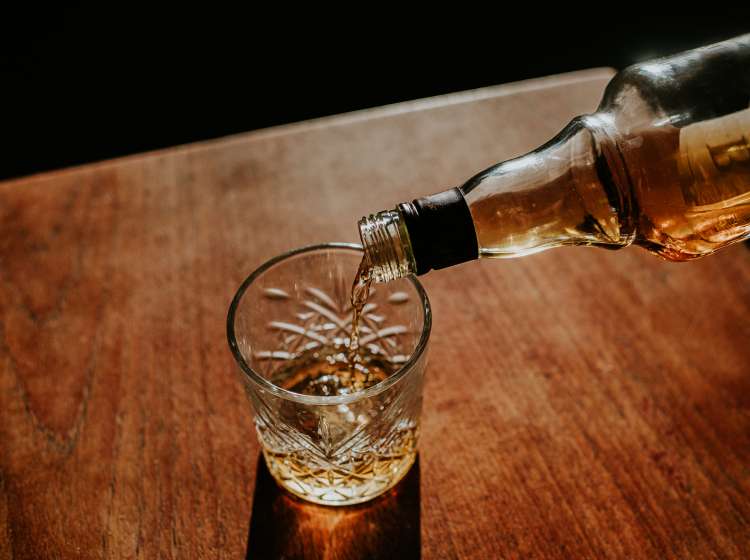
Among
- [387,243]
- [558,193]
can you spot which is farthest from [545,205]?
[387,243]

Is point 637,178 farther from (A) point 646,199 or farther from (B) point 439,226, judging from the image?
(B) point 439,226

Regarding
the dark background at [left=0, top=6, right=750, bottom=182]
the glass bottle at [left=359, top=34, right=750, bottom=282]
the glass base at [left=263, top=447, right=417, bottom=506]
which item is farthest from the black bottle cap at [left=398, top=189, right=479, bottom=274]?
the dark background at [left=0, top=6, right=750, bottom=182]

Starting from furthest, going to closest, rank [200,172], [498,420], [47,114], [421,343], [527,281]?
1. [47,114]
2. [200,172]
3. [527,281]
4. [498,420]
5. [421,343]

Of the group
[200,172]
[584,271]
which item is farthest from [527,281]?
[200,172]

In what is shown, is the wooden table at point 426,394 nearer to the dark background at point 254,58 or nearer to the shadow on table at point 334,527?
the shadow on table at point 334,527

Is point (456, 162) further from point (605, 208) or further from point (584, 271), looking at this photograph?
point (605, 208)

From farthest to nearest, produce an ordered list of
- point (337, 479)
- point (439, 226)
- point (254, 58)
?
1. point (254, 58)
2. point (337, 479)
3. point (439, 226)
